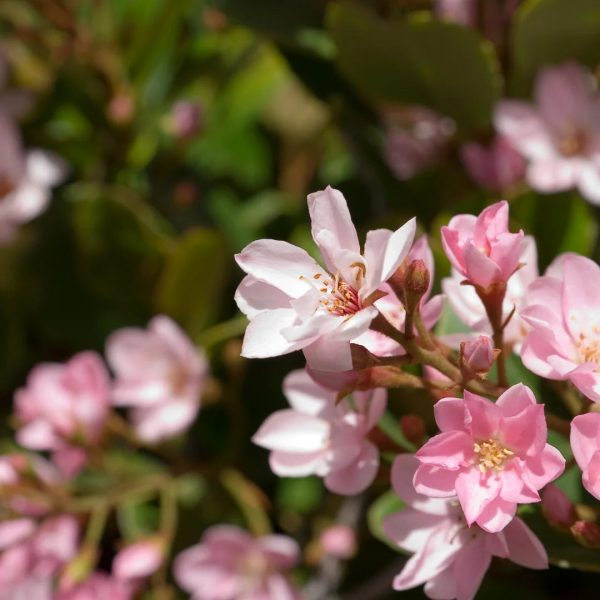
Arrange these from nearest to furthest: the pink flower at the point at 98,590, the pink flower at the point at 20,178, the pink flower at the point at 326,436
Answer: the pink flower at the point at 326,436 < the pink flower at the point at 98,590 < the pink flower at the point at 20,178

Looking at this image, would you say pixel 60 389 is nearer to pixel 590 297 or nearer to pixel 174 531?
pixel 174 531

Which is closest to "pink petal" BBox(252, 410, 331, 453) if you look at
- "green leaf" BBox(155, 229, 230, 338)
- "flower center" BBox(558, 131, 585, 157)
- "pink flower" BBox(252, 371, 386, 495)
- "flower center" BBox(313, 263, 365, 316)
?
"pink flower" BBox(252, 371, 386, 495)

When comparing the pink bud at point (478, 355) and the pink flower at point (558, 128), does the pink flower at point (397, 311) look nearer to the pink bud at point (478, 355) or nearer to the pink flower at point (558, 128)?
the pink bud at point (478, 355)

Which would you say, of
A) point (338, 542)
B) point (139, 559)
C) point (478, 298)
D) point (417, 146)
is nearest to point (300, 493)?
point (338, 542)

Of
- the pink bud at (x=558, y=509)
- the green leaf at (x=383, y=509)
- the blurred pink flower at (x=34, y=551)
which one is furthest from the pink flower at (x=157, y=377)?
the pink bud at (x=558, y=509)

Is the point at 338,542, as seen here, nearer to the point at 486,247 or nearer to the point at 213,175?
the point at 486,247

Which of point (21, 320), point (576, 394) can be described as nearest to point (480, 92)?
point (576, 394)
